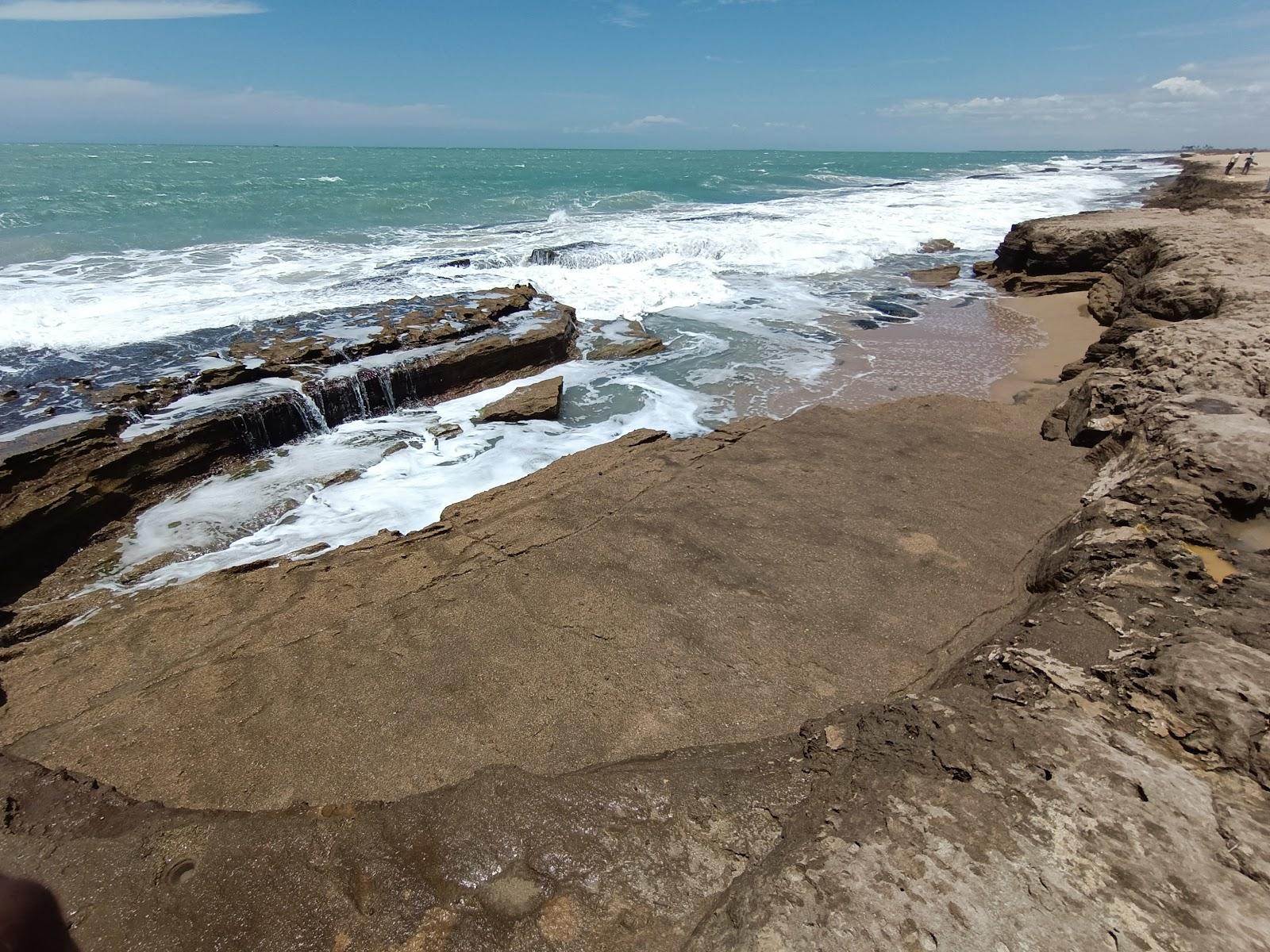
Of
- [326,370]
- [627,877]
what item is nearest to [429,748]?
[627,877]

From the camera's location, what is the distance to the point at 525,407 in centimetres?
838

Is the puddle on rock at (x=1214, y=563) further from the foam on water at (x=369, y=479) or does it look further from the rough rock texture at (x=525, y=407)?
the rough rock texture at (x=525, y=407)

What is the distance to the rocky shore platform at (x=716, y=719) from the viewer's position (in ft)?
6.52

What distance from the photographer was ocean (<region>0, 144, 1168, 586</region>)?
6.75 m

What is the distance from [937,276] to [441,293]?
40.4ft

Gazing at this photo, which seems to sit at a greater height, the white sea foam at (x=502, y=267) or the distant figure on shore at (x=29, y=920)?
the distant figure on shore at (x=29, y=920)

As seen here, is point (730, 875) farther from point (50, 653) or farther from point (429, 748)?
point (50, 653)

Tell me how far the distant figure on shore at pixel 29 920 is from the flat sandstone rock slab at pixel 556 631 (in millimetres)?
1572

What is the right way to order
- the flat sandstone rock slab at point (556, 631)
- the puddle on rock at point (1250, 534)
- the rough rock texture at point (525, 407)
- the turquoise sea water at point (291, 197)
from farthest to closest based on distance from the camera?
the turquoise sea water at point (291, 197)
the rough rock texture at point (525, 407)
the puddle on rock at point (1250, 534)
the flat sandstone rock slab at point (556, 631)

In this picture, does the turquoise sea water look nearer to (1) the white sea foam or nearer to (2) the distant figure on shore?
(1) the white sea foam

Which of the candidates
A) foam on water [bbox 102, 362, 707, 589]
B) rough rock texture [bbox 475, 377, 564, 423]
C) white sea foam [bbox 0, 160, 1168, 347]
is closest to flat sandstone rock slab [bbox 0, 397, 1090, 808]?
foam on water [bbox 102, 362, 707, 589]

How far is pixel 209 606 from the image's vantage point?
176 inches

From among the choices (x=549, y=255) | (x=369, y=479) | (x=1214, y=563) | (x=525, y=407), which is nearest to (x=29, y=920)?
(x=1214, y=563)

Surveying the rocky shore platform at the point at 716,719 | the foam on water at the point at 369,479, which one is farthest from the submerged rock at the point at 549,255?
the rocky shore platform at the point at 716,719
